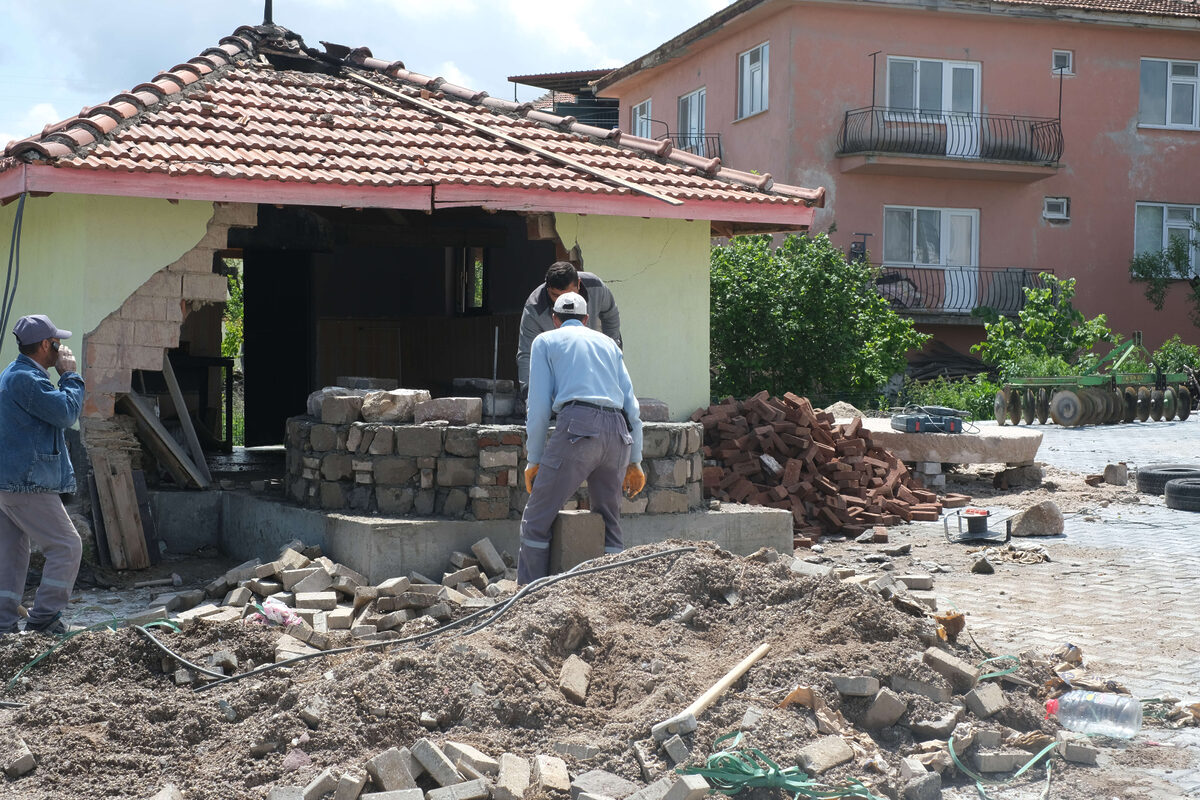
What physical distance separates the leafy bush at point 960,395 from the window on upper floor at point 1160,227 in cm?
747

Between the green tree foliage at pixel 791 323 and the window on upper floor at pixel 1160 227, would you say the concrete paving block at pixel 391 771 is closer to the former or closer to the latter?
the green tree foliage at pixel 791 323

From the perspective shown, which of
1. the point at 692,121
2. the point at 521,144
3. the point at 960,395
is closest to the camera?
the point at 521,144

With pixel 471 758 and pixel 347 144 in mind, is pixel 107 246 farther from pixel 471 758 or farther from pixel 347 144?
pixel 471 758

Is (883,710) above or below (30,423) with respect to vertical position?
below

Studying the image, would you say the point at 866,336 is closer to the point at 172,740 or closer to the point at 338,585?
the point at 338,585

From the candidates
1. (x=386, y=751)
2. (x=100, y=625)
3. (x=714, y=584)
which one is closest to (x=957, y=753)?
(x=714, y=584)

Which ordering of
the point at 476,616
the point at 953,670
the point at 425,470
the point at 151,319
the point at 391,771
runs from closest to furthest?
1. the point at 391,771
2. the point at 953,670
3. the point at 476,616
4. the point at 425,470
5. the point at 151,319

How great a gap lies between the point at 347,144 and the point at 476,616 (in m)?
5.13

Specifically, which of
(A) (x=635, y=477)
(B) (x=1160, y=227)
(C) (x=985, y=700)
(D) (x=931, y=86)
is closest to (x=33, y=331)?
(A) (x=635, y=477)

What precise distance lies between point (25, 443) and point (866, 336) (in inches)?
491

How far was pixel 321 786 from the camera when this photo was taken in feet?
14.9

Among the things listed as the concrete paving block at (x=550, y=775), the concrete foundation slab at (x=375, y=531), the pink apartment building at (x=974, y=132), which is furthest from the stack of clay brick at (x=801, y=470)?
the pink apartment building at (x=974, y=132)

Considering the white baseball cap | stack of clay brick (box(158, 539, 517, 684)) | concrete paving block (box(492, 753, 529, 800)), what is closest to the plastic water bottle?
concrete paving block (box(492, 753, 529, 800))

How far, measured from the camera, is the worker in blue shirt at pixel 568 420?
6.95 m
